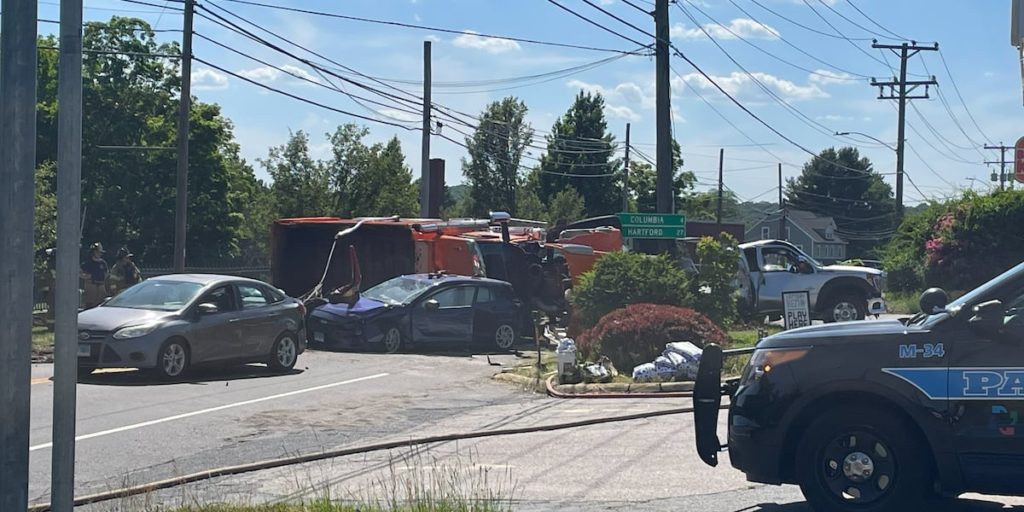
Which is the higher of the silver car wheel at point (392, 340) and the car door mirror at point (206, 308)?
the car door mirror at point (206, 308)

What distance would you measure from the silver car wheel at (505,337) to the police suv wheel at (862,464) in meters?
14.4

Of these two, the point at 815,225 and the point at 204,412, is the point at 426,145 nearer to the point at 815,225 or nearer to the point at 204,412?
the point at 204,412

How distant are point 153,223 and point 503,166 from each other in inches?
1063

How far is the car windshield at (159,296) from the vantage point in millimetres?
16406

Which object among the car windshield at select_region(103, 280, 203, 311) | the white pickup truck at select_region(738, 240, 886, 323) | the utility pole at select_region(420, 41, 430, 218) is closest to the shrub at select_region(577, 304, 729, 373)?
the car windshield at select_region(103, 280, 203, 311)

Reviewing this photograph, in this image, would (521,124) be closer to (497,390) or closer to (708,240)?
(708,240)

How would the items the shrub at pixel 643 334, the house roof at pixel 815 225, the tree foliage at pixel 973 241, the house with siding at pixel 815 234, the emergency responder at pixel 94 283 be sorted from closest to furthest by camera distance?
1. the shrub at pixel 643 334
2. the emergency responder at pixel 94 283
3. the tree foliage at pixel 973 241
4. the house roof at pixel 815 225
5. the house with siding at pixel 815 234

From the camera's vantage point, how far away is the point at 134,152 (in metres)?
50.0

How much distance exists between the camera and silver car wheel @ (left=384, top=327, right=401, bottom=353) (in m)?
20.5

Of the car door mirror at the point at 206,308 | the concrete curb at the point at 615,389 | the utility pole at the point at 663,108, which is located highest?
the utility pole at the point at 663,108

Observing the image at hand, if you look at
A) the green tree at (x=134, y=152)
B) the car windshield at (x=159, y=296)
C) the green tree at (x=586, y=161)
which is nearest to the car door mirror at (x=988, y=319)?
the car windshield at (x=159, y=296)

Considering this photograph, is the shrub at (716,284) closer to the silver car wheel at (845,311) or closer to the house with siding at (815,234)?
the silver car wheel at (845,311)

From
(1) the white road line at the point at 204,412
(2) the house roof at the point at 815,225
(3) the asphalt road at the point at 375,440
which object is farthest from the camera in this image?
(2) the house roof at the point at 815,225

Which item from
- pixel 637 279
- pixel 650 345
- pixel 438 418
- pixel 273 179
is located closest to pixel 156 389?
pixel 438 418
